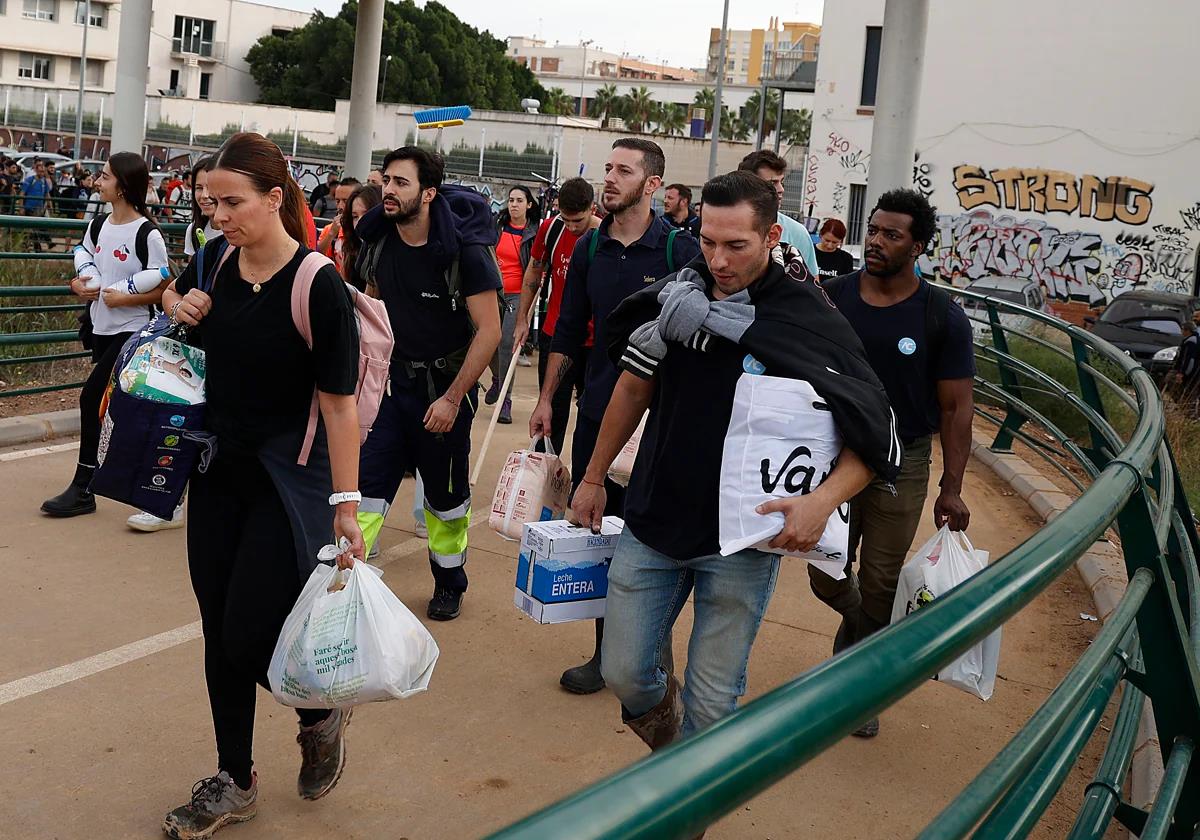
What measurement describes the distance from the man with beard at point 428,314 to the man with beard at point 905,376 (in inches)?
64.5

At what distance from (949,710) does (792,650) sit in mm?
839

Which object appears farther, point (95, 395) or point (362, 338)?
point (95, 395)

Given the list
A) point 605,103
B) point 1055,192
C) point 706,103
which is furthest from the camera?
point 605,103

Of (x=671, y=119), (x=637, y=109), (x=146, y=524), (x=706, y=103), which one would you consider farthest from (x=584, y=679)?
(x=706, y=103)

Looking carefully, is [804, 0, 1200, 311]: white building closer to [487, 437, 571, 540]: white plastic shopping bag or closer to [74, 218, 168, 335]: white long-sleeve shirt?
[74, 218, 168, 335]: white long-sleeve shirt

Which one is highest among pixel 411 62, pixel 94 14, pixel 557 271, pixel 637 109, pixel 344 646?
pixel 637 109

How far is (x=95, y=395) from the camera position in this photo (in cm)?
704

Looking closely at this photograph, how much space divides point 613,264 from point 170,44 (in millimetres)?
96843

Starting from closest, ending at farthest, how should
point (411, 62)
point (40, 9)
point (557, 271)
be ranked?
point (557, 271)
point (411, 62)
point (40, 9)

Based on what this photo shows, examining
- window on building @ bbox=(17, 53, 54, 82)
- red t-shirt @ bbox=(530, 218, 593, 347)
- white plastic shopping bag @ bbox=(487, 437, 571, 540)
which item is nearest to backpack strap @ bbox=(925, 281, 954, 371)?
white plastic shopping bag @ bbox=(487, 437, 571, 540)

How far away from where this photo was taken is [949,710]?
5.68m

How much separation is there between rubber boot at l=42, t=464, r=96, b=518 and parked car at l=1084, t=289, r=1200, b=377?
15525 millimetres

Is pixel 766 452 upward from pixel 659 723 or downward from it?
upward

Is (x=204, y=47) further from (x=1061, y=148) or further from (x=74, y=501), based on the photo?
(x=74, y=501)
